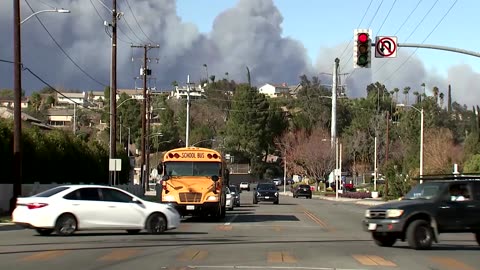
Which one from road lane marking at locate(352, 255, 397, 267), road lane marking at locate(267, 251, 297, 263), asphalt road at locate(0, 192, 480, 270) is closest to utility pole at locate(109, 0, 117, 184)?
asphalt road at locate(0, 192, 480, 270)

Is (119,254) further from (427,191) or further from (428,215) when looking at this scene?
(427,191)

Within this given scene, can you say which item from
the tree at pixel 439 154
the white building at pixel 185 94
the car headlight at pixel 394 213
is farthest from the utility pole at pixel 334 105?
the car headlight at pixel 394 213

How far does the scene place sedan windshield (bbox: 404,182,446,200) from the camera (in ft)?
62.7

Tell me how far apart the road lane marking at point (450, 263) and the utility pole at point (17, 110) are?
21.2m

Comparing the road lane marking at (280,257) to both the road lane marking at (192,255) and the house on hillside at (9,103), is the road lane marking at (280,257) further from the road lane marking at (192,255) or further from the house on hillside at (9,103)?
the house on hillside at (9,103)

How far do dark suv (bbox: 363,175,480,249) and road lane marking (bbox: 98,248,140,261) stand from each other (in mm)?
6338

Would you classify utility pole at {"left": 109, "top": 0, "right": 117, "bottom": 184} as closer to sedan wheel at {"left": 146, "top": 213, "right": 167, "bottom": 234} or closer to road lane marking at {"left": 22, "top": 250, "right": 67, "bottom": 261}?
sedan wheel at {"left": 146, "top": 213, "right": 167, "bottom": 234}

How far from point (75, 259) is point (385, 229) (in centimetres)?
793

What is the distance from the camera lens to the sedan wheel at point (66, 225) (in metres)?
21.1

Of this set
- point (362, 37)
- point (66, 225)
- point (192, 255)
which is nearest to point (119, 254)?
point (192, 255)

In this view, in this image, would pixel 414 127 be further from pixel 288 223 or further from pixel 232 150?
pixel 288 223

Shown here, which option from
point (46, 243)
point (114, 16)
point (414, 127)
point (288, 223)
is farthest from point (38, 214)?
point (414, 127)

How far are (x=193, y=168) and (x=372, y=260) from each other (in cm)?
1424

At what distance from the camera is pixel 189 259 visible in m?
15.3
